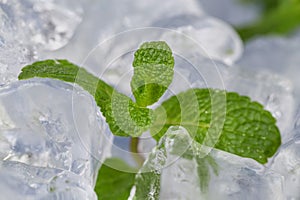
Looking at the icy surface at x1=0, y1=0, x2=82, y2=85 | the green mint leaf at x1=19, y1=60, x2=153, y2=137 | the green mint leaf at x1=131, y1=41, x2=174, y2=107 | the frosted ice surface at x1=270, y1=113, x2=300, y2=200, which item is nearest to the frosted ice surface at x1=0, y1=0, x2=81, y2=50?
the icy surface at x1=0, y1=0, x2=82, y2=85

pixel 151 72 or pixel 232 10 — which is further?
pixel 232 10

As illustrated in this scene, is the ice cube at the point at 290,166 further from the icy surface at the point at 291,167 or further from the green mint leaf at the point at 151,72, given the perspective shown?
the green mint leaf at the point at 151,72

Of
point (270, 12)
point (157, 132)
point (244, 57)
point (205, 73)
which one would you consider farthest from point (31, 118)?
point (270, 12)

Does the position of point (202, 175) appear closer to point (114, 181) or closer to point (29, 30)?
point (114, 181)

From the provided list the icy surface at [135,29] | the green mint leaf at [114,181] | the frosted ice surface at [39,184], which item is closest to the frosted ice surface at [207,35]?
the icy surface at [135,29]

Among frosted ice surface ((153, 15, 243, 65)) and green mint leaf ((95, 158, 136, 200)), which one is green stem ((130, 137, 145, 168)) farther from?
frosted ice surface ((153, 15, 243, 65))

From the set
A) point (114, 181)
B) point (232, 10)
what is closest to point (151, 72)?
point (114, 181)

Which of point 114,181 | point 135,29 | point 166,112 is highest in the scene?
point 135,29

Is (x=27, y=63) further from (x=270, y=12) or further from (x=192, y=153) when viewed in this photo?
Answer: (x=270, y=12)
